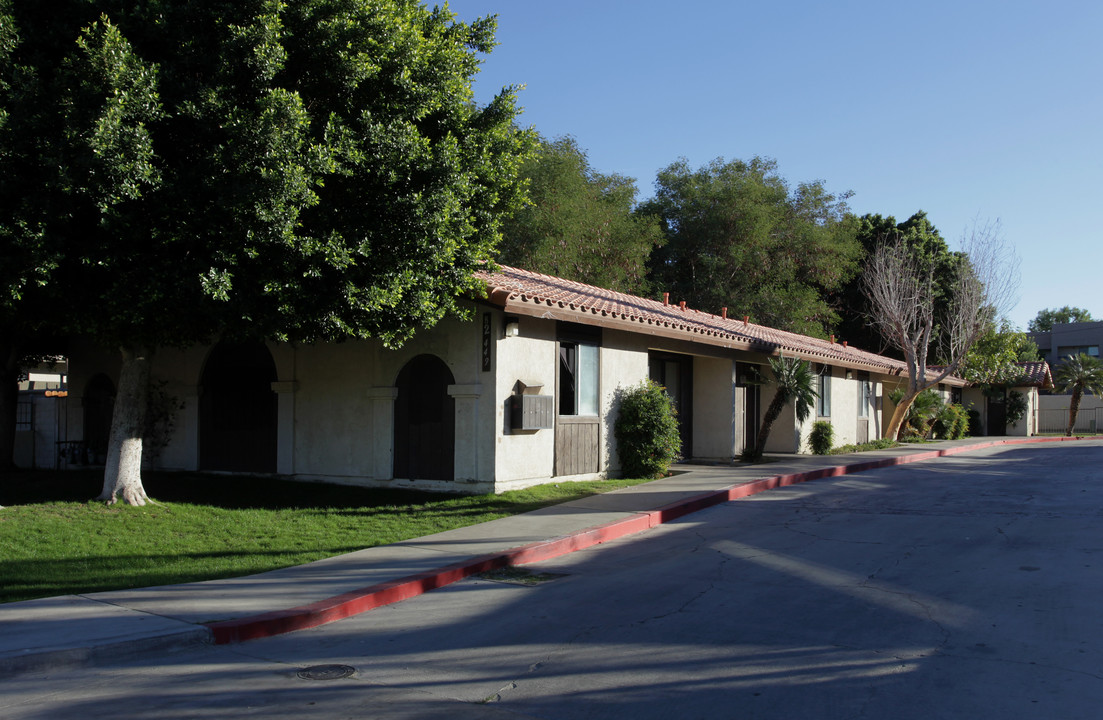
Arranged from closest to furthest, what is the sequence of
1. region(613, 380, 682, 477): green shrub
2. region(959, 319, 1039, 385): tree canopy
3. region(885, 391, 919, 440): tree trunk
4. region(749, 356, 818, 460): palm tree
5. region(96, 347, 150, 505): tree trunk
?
region(96, 347, 150, 505): tree trunk
region(613, 380, 682, 477): green shrub
region(749, 356, 818, 460): palm tree
region(885, 391, 919, 440): tree trunk
region(959, 319, 1039, 385): tree canopy

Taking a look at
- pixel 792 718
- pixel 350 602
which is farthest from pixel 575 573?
pixel 792 718

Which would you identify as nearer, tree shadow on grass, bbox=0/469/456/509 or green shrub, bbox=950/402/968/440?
tree shadow on grass, bbox=0/469/456/509

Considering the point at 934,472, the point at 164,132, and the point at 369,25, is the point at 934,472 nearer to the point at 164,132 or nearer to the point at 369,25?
the point at 369,25

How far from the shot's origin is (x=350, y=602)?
7.28 meters

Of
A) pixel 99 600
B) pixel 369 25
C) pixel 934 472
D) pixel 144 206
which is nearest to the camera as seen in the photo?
pixel 99 600

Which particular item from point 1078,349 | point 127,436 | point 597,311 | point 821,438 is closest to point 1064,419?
point 1078,349

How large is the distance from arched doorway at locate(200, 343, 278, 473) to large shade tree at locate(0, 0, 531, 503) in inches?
172

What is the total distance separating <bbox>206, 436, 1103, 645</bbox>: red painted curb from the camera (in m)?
6.60

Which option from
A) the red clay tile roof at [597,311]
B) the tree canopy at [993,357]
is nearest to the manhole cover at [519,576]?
the red clay tile roof at [597,311]

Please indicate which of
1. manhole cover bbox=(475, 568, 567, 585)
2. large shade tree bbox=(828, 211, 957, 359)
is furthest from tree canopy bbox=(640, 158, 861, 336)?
manhole cover bbox=(475, 568, 567, 585)

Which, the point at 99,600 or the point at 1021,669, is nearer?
the point at 1021,669

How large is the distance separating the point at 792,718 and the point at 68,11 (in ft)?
36.0

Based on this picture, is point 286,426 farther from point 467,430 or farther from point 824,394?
point 824,394

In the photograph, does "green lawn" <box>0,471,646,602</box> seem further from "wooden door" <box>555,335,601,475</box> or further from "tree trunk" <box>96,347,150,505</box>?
"wooden door" <box>555,335,601,475</box>
